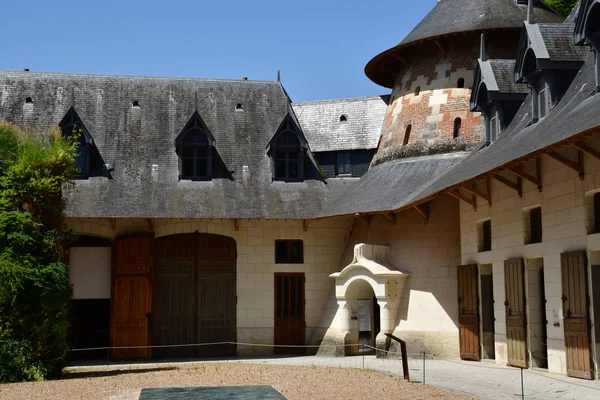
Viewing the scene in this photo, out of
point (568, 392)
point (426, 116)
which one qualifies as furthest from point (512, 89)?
point (568, 392)

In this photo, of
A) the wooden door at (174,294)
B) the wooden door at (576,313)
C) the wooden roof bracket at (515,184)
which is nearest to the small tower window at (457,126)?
the wooden roof bracket at (515,184)

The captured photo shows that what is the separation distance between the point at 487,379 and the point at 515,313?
2.26 metres

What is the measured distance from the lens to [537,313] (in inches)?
675

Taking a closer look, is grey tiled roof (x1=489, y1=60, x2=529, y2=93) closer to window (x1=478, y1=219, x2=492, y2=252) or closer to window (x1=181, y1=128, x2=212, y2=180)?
window (x1=478, y1=219, x2=492, y2=252)

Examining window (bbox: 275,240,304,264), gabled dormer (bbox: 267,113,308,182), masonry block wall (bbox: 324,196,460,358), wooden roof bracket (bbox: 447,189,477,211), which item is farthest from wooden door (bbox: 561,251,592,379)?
gabled dormer (bbox: 267,113,308,182)

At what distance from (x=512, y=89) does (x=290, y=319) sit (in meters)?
9.17

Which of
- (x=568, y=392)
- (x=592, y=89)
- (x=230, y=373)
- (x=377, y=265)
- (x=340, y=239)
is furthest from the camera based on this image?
(x=340, y=239)

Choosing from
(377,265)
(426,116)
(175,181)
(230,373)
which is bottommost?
(230,373)

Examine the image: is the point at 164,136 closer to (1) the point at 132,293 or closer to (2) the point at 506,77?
(1) the point at 132,293

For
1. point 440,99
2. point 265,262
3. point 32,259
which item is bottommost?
point 32,259

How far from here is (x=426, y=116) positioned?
78.9 ft

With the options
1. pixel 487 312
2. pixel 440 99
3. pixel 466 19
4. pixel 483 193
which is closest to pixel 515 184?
pixel 483 193

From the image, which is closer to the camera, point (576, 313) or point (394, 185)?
point (576, 313)

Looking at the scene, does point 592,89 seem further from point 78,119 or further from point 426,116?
point 78,119
